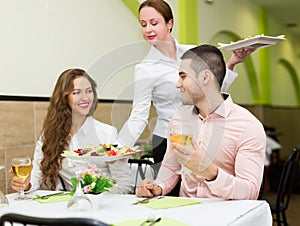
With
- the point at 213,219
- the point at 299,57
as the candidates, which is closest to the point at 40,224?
the point at 213,219

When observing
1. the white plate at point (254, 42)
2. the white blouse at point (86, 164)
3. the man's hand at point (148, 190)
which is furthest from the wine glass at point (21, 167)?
the white plate at point (254, 42)

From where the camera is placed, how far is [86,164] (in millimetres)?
2350

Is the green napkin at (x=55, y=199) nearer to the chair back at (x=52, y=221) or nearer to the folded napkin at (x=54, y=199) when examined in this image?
the folded napkin at (x=54, y=199)

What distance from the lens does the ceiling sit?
7077 mm

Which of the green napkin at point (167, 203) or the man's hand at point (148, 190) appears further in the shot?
the man's hand at point (148, 190)

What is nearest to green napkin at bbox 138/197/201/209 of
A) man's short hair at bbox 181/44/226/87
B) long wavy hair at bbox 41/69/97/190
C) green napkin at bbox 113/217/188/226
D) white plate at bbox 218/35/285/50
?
green napkin at bbox 113/217/188/226

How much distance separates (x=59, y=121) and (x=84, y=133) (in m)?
0.16

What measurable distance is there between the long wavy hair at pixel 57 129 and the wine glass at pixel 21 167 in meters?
0.41

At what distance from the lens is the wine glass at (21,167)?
76.0 inches

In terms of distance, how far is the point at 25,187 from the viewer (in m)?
2.08

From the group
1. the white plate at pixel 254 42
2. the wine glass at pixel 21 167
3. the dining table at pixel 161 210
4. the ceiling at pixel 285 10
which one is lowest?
the dining table at pixel 161 210

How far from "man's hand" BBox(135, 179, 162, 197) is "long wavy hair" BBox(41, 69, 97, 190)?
736 mm

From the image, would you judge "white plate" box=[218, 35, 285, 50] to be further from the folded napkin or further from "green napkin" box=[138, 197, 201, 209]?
the folded napkin

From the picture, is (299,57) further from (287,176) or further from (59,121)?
(59,121)
